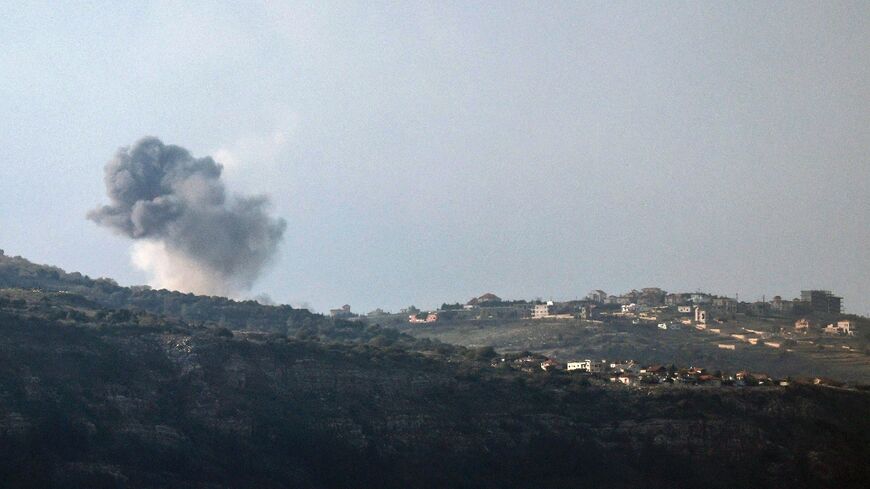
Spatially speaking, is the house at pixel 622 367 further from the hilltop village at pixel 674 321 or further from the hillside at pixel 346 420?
the hillside at pixel 346 420

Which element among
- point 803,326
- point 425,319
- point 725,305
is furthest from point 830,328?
point 425,319

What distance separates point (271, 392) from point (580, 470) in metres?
18.6

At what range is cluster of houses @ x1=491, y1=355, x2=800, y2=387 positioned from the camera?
99875 millimetres

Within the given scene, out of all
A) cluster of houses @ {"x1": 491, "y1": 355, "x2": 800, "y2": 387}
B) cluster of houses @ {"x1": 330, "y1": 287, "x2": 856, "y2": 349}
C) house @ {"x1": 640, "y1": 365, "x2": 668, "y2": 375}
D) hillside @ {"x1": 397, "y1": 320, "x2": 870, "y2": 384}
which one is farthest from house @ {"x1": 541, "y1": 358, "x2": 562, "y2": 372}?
cluster of houses @ {"x1": 330, "y1": 287, "x2": 856, "y2": 349}

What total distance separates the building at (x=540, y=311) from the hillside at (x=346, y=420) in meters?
71.1

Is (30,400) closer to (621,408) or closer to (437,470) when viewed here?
(437,470)

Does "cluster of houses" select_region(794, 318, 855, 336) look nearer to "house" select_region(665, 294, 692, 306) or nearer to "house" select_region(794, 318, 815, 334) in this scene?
"house" select_region(794, 318, 815, 334)

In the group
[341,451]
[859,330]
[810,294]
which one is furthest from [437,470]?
[810,294]

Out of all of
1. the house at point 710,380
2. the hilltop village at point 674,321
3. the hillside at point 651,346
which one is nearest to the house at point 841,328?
the hilltop village at point 674,321

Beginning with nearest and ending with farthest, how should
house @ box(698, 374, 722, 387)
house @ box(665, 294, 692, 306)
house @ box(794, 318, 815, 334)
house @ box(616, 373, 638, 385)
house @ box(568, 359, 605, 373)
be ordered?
house @ box(698, 374, 722, 387)
house @ box(616, 373, 638, 385)
house @ box(568, 359, 605, 373)
house @ box(794, 318, 815, 334)
house @ box(665, 294, 692, 306)

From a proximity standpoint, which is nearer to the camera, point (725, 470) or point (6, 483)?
point (6, 483)

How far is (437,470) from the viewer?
79562mm

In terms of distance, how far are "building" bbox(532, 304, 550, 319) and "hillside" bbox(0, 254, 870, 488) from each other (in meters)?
71.1

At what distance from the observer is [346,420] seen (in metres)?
82.9
